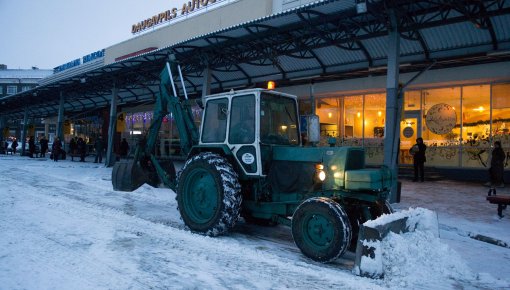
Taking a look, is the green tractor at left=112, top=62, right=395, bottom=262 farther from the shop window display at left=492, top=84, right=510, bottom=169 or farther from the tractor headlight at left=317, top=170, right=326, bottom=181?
the shop window display at left=492, top=84, right=510, bottom=169

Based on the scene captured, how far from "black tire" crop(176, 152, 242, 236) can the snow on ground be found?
25 cm

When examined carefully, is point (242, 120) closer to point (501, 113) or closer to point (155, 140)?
point (155, 140)

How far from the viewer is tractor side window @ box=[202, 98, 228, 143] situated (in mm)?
6672

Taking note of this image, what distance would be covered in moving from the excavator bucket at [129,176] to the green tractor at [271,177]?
1254 mm

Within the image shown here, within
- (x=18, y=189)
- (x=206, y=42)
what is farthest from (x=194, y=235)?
(x=206, y=42)

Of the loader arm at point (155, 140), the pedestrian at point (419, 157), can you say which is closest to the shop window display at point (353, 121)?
the pedestrian at point (419, 157)

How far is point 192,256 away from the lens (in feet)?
17.5

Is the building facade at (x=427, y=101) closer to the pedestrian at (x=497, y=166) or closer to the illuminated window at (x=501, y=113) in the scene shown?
the illuminated window at (x=501, y=113)

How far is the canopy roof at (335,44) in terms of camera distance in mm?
10516

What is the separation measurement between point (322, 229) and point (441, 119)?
1354 cm

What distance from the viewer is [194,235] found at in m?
6.43

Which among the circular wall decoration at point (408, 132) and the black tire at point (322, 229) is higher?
the circular wall decoration at point (408, 132)

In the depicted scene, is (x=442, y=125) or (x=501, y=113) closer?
(x=501, y=113)

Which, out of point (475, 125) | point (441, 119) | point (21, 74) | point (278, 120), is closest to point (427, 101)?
point (441, 119)
